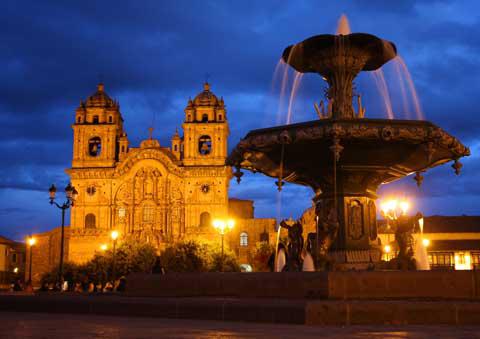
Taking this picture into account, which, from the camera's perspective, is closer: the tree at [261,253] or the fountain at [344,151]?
the fountain at [344,151]

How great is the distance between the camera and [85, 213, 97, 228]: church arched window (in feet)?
189

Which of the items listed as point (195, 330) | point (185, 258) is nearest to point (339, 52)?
point (195, 330)

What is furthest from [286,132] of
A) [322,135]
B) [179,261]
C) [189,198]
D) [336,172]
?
[189,198]

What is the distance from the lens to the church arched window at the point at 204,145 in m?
58.9

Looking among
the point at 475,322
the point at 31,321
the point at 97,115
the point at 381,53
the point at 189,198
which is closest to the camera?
the point at 475,322

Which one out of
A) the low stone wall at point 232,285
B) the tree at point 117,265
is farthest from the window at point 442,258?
the low stone wall at point 232,285

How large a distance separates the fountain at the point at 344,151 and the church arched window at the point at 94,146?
5076cm

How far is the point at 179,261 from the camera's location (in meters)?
46.4

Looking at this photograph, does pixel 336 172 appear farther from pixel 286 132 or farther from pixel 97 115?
pixel 97 115

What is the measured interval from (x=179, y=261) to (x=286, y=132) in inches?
1483

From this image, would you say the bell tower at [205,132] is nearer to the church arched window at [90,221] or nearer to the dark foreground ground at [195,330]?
the church arched window at [90,221]

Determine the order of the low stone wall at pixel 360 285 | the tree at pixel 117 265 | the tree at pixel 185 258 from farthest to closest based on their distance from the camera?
the tree at pixel 185 258, the tree at pixel 117 265, the low stone wall at pixel 360 285

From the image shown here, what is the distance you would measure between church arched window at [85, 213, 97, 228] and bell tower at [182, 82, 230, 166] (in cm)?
971

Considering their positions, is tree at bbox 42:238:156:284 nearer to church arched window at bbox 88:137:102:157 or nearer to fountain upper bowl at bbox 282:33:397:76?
church arched window at bbox 88:137:102:157
